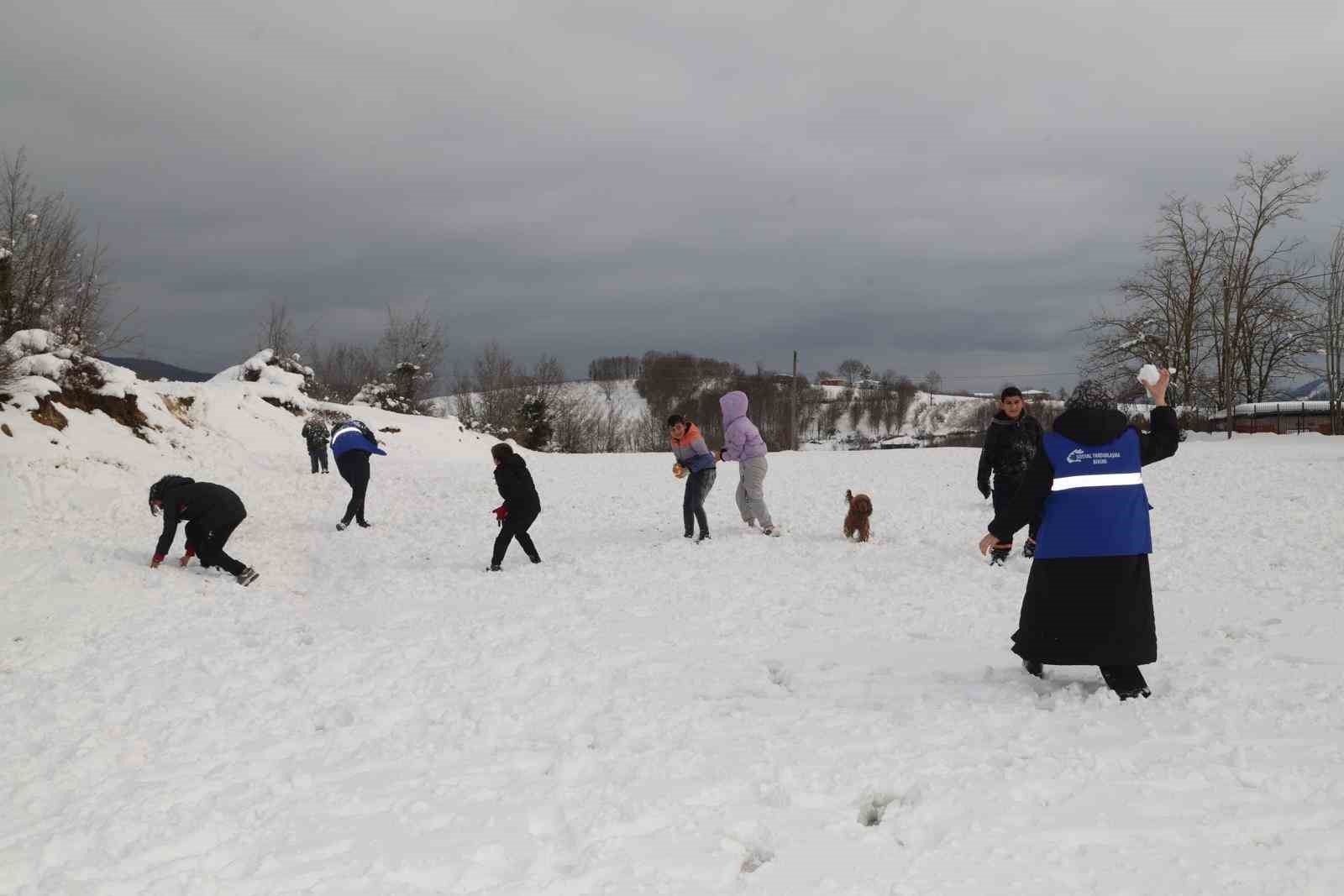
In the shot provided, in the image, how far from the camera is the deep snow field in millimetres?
3285

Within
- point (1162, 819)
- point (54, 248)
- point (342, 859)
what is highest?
point (54, 248)

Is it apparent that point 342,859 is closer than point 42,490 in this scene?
Yes

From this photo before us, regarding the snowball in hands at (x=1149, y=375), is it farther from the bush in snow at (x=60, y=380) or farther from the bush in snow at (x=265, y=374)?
the bush in snow at (x=265, y=374)

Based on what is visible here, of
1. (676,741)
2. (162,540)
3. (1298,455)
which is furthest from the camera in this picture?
(1298,455)

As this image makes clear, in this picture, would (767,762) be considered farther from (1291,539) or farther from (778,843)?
(1291,539)

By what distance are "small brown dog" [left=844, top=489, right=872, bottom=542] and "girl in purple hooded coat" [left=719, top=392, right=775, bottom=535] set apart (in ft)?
3.84

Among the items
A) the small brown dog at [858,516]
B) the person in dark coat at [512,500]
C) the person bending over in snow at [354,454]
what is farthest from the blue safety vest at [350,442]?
the small brown dog at [858,516]

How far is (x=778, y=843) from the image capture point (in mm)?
3387

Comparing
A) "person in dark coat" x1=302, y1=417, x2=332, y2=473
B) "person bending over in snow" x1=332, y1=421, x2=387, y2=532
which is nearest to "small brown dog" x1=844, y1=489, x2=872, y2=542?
"person bending over in snow" x1=332, y1=421, x2=387, y2=532

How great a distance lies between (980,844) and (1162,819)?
0.75 metres

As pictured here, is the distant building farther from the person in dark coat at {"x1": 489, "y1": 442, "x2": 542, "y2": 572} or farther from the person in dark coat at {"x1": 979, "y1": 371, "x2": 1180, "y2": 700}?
the person in dark coat at {"x1": 979, "y1": 371, "x2": 1180, "y2": 700}

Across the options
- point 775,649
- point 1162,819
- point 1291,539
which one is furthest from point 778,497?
point 1162,819

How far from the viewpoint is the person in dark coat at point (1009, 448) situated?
9281 mm

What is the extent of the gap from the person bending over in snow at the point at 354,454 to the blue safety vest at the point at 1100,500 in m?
10.7
